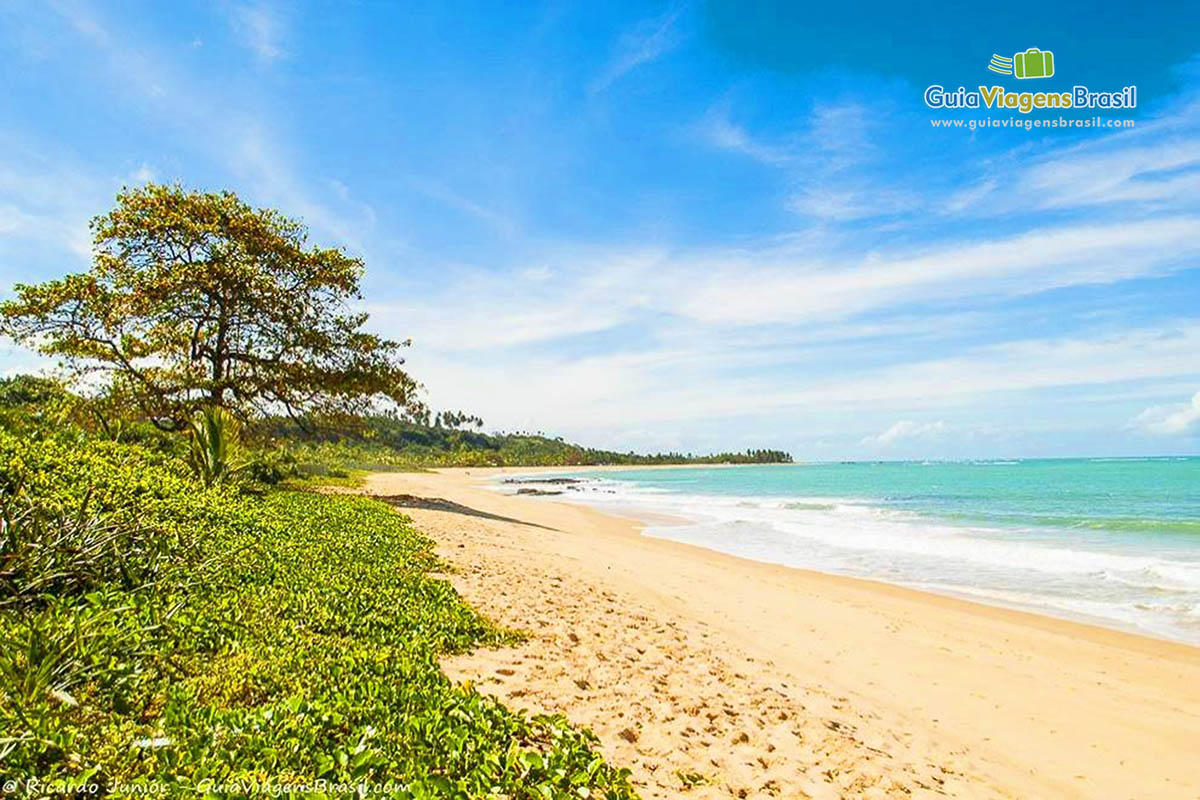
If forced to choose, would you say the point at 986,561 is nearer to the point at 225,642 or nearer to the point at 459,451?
the point at 225,642

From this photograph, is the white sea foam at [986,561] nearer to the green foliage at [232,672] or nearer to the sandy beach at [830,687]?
the sandy beach at [830,687]

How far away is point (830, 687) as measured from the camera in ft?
23.1

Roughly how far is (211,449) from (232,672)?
11.0 metres

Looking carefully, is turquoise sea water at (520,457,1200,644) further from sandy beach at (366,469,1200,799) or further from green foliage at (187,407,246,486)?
green foliage at (187,407,246,486)

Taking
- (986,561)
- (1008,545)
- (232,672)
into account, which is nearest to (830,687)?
(232,672)

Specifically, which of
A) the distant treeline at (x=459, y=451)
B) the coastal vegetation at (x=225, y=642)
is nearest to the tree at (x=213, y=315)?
the coastal vegetation at (x=225, y=642)

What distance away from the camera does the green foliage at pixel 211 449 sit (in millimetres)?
13594

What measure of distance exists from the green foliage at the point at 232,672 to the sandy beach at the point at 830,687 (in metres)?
0.72

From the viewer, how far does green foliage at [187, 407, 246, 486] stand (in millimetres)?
13594

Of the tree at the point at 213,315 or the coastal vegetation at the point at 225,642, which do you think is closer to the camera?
the coastal vegetation at the point at 225,642

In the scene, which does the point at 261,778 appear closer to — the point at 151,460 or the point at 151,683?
the point at 151,683

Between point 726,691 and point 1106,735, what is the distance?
4047 mm

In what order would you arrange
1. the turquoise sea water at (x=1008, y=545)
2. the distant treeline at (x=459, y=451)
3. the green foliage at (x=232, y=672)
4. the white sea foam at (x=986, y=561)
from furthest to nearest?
the distant treeline at (x=459, y=451)
the turquoise sea water at (x=1008, y=545)
the white sea foam at (x=986, y=561)
the green foliage at (x=232, y=672)

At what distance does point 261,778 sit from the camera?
304cm
